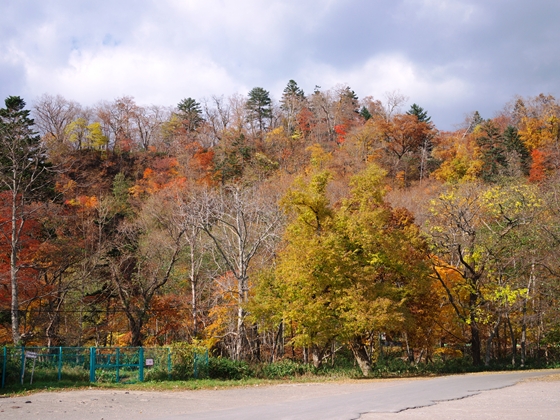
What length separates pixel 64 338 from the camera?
100 ft

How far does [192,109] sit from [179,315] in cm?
4868

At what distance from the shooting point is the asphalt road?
426 inches

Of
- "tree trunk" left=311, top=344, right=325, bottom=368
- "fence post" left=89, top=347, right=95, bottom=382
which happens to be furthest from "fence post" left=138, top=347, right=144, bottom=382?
"tree trunk" left=311, top=344, right=325, bottom=368

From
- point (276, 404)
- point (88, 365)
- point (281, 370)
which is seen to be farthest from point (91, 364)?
point (276, 404)

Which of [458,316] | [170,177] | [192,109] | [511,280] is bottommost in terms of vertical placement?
[458,316]

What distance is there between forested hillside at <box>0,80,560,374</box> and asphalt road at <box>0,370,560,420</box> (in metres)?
7.03

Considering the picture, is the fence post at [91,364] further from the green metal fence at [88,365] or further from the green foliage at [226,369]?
the green foliage at [226,369]

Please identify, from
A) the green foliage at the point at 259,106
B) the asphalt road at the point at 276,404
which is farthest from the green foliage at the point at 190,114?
the asphalt road at the point at 276,404

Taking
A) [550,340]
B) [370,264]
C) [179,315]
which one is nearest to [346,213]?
[370,264]

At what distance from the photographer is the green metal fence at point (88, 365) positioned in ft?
59.5

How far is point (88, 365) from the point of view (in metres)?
20.3

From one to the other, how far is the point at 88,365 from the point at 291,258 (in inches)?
391

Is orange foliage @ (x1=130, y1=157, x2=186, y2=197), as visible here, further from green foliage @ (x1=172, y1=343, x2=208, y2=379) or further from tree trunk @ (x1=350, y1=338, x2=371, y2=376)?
tree trunk @ (x1=350, y1=338, x2=371, y2=376)

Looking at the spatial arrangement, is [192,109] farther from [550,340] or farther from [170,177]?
[550,340]
